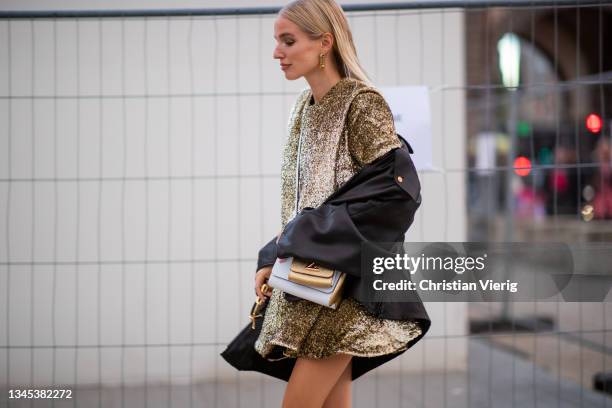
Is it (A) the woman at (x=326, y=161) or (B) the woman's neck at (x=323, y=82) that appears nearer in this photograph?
(A) the woman at (x=326, y=161)

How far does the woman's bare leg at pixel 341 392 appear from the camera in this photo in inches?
101

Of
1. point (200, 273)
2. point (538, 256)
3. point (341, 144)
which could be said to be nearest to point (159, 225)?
point (200, 273)

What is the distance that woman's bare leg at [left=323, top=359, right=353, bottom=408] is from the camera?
101 inches

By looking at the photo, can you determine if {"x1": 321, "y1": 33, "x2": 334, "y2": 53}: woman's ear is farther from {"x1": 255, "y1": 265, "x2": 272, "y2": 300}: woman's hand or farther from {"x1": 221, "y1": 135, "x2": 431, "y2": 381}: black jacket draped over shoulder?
{"x1": 255, "y1": 265, "x2": 272, "y2": 300}: woman's hand

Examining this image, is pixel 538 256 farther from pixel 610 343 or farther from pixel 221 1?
pixel 221 1

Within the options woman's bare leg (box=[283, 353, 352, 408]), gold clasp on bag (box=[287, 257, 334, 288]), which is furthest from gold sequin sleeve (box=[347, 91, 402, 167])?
woman's bare leg (box=[283, 353, 352, 408])

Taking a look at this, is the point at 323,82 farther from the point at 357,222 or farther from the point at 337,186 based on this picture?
the point at 357,222

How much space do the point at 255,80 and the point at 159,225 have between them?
49.6 inches

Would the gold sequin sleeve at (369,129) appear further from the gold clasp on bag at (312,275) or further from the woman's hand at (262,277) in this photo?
the woman's hand at (262,277)

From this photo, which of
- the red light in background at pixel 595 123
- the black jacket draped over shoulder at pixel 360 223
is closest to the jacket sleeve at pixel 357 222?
the black jacket draped over shoulder at pixel 360 223

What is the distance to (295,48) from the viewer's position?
2.41 meters

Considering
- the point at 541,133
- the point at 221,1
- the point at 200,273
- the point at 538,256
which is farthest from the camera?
the point at 541,133

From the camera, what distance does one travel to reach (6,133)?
4879 mm

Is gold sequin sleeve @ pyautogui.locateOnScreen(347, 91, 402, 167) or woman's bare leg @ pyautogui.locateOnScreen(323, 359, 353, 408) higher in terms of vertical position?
gold sequin sleeve @ pyautogui.locateOnScreen(347, 91, 402, 167)
